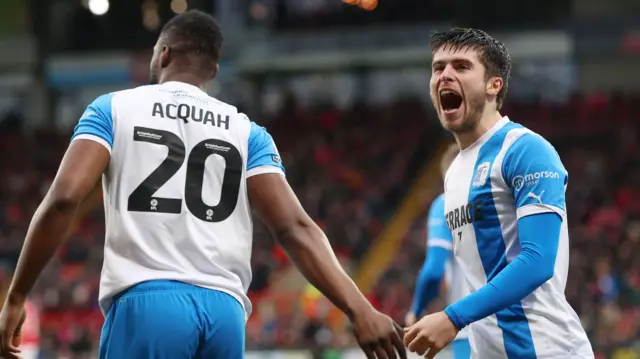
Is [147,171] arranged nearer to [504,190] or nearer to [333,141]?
[504,190]

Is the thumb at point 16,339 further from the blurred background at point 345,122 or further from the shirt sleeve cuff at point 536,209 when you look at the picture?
the blurred background at point 345,122

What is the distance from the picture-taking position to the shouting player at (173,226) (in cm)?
379

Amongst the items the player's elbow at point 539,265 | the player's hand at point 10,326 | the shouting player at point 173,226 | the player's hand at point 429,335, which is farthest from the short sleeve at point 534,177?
the player's hand at point 10,326

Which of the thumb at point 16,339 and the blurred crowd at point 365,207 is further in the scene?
the blurred crowd at point 365,207

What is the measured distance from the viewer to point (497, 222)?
419 centimetres

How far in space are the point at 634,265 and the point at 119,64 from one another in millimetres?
16370

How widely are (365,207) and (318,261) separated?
668 inches

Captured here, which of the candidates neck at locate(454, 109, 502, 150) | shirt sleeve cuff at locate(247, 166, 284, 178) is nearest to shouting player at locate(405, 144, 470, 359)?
neck at locate(454, 109, 502, 150)

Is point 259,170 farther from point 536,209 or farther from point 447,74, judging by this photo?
point 536,209

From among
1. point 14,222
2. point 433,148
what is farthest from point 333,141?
point 14,222

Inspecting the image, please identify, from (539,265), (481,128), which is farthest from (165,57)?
(539,265)

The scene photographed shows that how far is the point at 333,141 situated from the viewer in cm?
2405

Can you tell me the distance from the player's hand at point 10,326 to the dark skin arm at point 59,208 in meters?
0.04

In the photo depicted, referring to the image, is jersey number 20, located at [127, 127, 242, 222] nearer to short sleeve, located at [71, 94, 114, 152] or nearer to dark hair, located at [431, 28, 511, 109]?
short sleeve, located at [71, 94, 114, 152]
